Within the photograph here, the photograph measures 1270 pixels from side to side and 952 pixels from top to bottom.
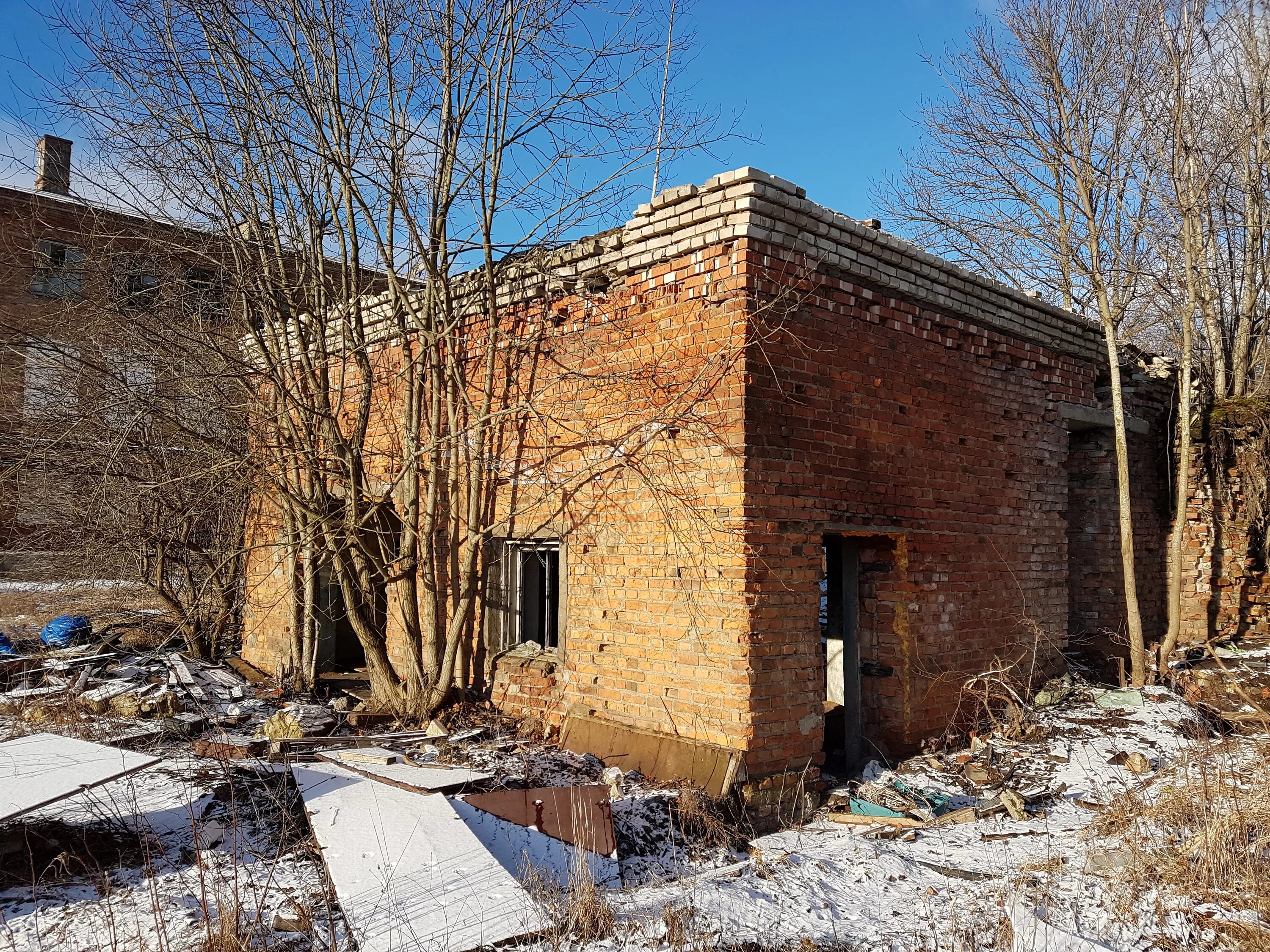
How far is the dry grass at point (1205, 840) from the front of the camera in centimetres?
361

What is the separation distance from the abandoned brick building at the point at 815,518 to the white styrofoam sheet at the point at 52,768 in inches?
112

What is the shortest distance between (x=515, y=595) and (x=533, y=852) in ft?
9.49

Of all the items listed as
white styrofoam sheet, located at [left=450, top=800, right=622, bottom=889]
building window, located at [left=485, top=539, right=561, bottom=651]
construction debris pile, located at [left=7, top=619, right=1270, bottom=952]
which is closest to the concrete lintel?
construction debris pile, located at [left=7, top=619, right=1270, bottom=952]

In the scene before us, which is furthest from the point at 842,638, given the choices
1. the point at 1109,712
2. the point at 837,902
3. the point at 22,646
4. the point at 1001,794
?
the point at 22,646

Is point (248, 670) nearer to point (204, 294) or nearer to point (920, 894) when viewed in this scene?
point (204, 294)

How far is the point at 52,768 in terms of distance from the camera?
169 inches

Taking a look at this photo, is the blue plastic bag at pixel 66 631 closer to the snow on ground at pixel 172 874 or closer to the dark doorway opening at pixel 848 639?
the snow on ground at pixel 172 874

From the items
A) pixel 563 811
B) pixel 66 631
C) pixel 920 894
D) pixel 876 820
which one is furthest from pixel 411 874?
pixel 66 631

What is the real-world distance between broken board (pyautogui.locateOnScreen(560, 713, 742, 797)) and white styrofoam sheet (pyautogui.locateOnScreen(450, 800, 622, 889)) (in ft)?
3.01

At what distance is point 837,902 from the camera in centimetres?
380

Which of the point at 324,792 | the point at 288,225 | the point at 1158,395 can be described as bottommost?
the point at 324,792

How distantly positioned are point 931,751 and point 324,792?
4413 millimetres

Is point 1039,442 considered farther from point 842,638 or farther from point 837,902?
point 837,902

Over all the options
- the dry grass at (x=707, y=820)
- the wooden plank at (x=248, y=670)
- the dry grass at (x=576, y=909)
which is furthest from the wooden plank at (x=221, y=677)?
the dry grass at (x=576, y=909)
